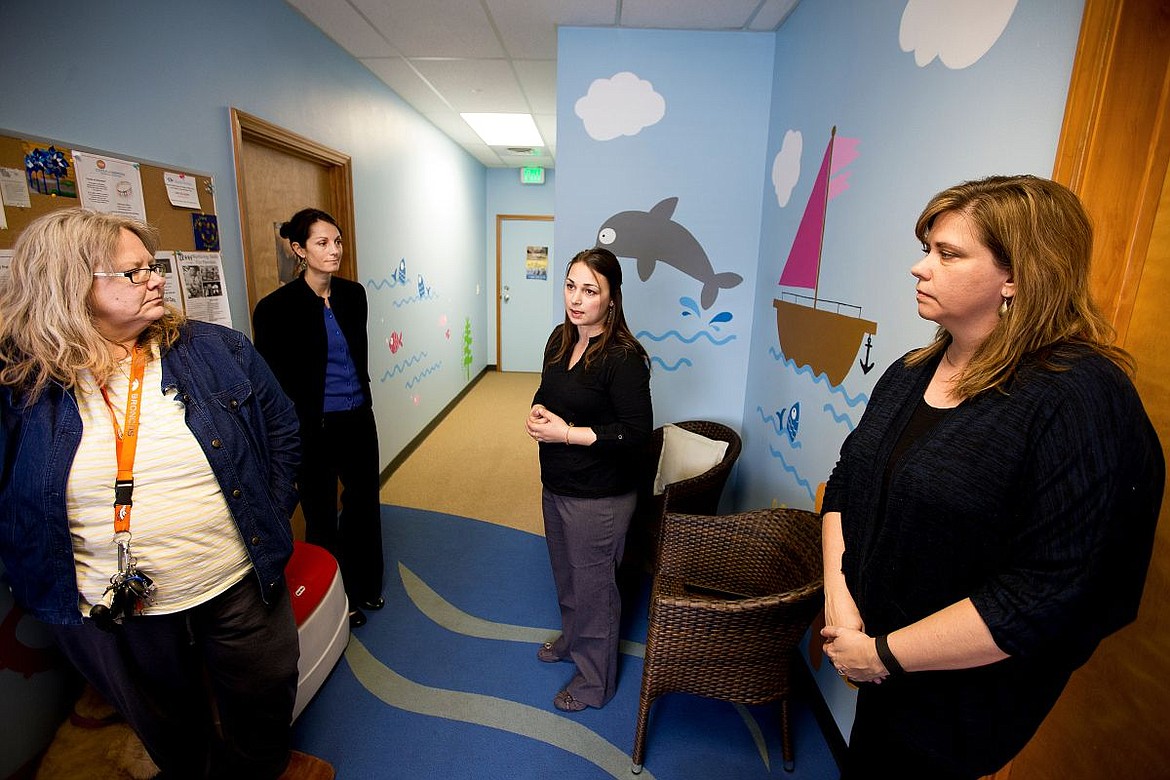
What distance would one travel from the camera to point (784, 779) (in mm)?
1761

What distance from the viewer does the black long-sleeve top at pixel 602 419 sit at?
1766 millimetres

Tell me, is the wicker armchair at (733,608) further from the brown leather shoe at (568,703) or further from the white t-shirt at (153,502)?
the white t-shirt at (153,502)

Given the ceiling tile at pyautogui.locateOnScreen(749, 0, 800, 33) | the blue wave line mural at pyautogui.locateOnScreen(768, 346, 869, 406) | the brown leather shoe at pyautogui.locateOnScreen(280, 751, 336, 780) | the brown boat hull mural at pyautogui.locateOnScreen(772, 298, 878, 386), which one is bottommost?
the brown leather shoe at pyautogui.locateOnScreen(280, 751, 336, 780)

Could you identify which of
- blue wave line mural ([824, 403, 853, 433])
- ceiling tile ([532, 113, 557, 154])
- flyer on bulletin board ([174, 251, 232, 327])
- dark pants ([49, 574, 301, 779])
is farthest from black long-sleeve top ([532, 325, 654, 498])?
ceiling tile ([532, 113, 557, 154])

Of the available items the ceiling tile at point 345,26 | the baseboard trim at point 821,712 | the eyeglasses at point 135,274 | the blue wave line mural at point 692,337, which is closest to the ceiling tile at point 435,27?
the ceiling tile at point 345,26

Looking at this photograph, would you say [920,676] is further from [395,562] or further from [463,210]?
[463,210]

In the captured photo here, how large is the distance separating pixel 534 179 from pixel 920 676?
21.6 feet

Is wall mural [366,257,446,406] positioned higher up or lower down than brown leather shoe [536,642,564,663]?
higher up

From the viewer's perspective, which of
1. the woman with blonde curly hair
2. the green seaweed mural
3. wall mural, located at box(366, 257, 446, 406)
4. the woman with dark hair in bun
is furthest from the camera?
the green seaweed mural

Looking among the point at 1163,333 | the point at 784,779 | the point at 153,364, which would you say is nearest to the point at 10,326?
the point at 153,364

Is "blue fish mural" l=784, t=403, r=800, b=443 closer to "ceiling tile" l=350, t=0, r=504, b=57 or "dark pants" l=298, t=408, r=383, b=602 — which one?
"dark pants" l=298, t=408, r=383, b=602

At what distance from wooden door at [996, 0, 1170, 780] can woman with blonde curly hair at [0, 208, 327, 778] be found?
1863 mm

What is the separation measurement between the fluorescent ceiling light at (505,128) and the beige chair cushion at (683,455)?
3079 mm

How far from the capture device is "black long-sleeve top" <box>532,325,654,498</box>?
1766 millimetres
